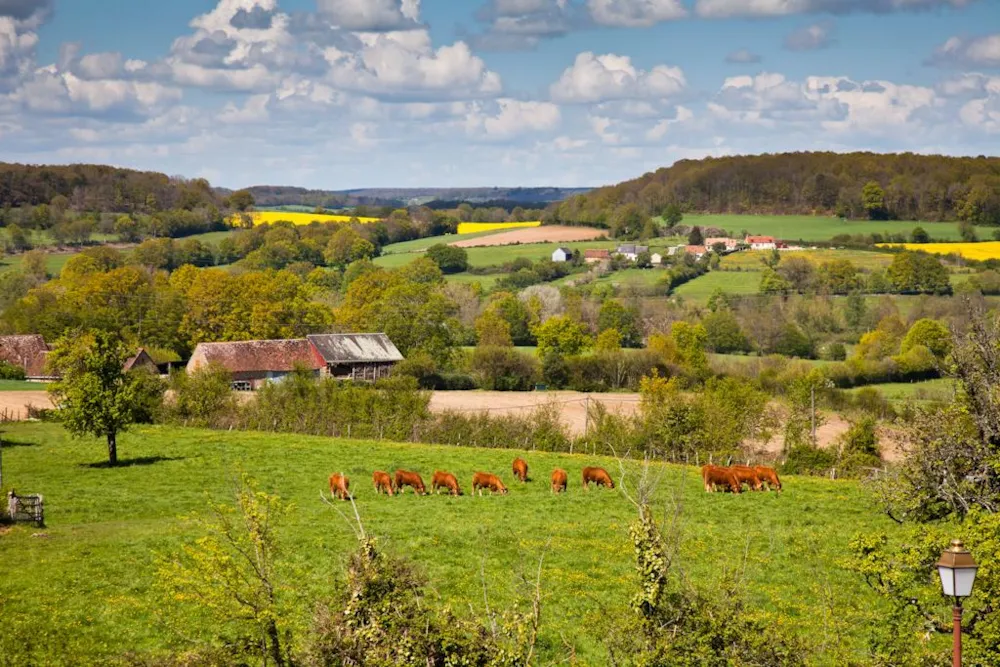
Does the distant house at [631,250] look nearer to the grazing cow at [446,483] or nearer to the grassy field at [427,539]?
the grassy field at [427,539]

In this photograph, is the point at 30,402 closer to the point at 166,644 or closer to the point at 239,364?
the point at 239,364

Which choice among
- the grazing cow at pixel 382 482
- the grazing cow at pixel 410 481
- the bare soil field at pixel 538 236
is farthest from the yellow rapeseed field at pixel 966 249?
the grazing cow at pixel 382 482

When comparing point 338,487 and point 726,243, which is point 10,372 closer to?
point 338,487

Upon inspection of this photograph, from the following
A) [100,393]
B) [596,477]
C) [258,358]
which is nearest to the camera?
[596,477]

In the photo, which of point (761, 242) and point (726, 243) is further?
point (726, 243)

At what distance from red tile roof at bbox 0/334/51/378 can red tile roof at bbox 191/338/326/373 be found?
12.4m

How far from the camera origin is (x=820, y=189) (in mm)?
172500

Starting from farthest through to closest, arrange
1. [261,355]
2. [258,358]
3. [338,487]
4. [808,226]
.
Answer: [808,226] < [261,355] < [258,358] < [338,487]

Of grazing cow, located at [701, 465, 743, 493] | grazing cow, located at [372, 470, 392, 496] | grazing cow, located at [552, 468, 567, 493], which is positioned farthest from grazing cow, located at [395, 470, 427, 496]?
grazing cow, located at [701, 465, 743, 493]

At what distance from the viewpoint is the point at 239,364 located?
80.9m

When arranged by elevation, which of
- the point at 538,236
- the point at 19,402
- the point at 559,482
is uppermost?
the point at 538,236

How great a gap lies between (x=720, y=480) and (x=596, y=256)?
118 m

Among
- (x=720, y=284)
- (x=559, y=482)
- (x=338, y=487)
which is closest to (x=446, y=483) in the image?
(x=338, y=487)

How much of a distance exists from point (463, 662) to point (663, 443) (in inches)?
1528
